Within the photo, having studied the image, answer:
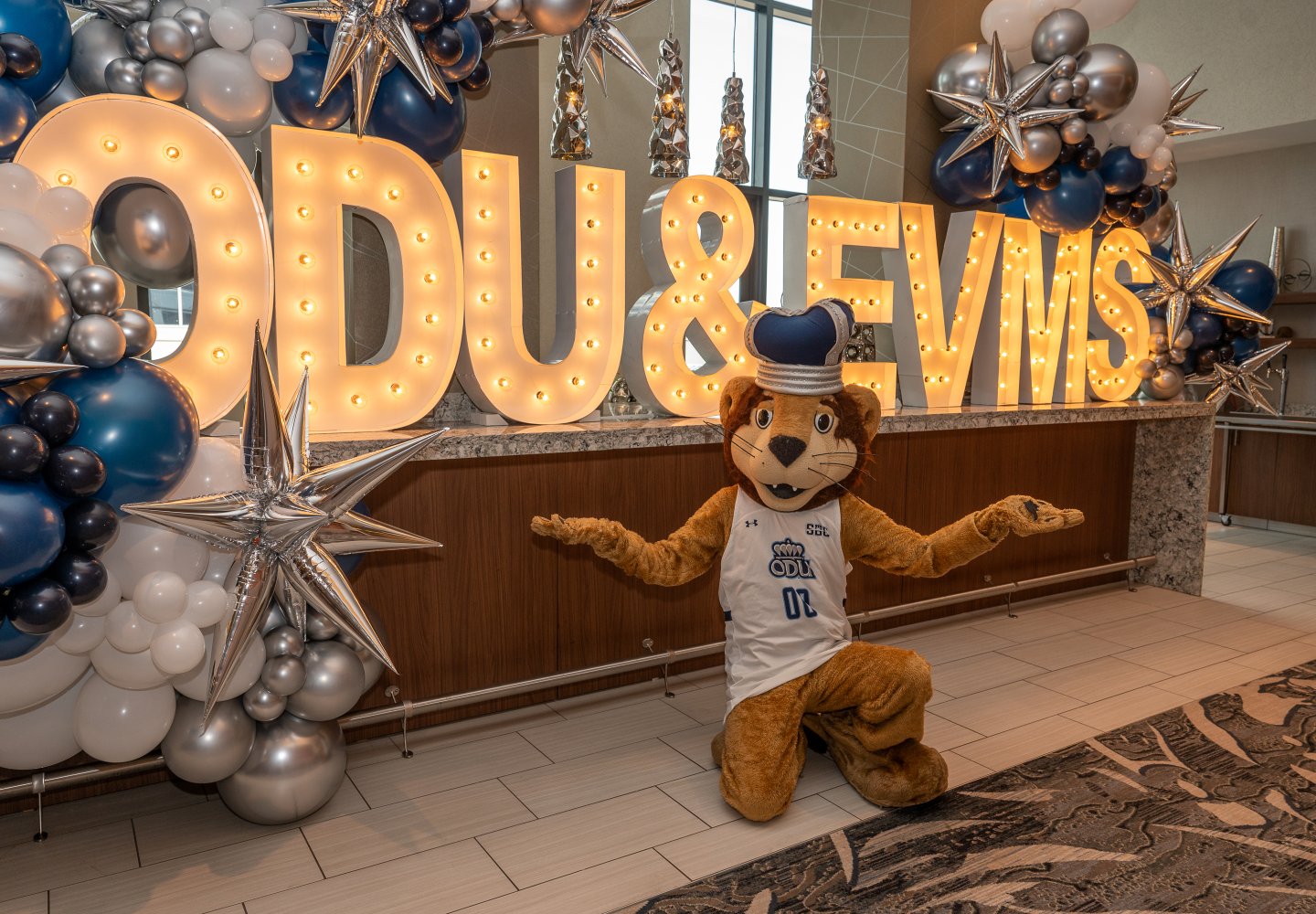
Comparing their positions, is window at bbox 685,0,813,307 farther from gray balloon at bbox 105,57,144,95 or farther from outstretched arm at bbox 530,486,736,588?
gray balloon at bbox 105,57,144,95

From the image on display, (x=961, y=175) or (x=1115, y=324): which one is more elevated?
(x=961, y=175)

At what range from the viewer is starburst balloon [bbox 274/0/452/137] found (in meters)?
2.29

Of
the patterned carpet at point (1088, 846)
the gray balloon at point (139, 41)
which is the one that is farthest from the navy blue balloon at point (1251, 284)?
the gray balloon at point (139, 41)

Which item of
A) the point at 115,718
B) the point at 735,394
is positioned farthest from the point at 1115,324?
the point at 115,718

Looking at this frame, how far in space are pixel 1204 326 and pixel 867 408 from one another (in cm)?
274

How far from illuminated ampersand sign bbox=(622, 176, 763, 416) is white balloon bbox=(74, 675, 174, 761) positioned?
172 cm

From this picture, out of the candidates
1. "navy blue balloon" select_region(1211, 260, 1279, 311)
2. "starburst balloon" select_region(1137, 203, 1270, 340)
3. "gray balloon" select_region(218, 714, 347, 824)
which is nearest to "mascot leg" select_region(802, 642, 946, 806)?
"gray balloon" select_region(218, 714, 347, 824)

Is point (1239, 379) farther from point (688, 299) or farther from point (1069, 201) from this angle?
point (688, 299)

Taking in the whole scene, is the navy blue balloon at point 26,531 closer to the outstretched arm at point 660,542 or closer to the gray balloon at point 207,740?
the gray balloon at point 207,740

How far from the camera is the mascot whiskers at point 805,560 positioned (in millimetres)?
2414

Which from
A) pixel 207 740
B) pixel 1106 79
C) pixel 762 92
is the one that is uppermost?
pixel 762 92

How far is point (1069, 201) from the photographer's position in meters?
3.83

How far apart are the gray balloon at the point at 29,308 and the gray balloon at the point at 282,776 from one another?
3.28 ft

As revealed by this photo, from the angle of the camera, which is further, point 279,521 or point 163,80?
point 163,80
